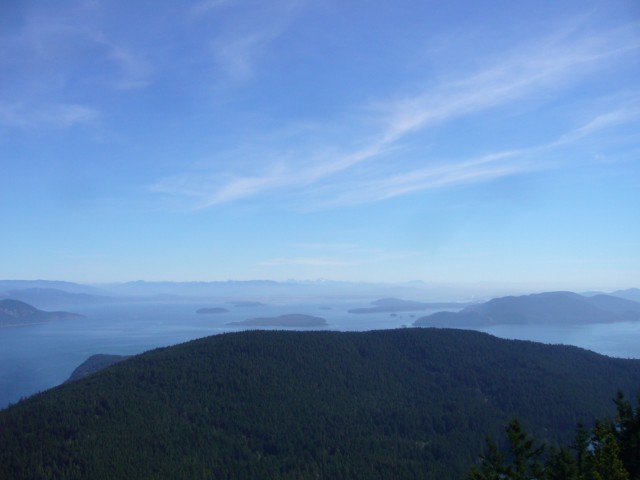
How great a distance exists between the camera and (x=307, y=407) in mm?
77125

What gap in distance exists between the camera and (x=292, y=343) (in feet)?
334

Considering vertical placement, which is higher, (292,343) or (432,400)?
(292,343)

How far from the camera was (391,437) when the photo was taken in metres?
69.3

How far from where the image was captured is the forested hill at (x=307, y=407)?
56594 mm

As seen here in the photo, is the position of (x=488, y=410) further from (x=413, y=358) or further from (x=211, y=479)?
(x=211, y=479)

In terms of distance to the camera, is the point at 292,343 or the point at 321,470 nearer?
the point at 321,470

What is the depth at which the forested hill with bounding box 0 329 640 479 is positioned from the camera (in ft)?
186

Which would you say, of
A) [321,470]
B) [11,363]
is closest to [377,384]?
[321,470]

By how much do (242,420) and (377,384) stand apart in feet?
98.9

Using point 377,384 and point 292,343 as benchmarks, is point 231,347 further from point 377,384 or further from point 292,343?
point 377,384

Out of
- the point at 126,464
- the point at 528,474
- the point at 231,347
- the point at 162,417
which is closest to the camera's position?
the point at 528,474

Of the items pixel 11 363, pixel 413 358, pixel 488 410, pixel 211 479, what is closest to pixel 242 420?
pixel 211 479

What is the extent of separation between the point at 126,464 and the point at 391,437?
35.2m

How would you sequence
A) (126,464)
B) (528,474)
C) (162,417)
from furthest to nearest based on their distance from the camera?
1. (162,417)
2. (126,464)
3. (528,474)
